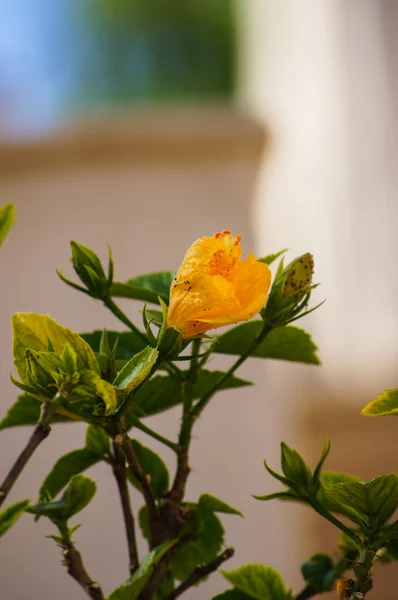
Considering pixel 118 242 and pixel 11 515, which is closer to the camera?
pixel 11 515

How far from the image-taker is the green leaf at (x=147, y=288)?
32cm

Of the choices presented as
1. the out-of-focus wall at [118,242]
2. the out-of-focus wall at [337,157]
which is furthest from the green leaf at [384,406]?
the out-of-focus wall at [337,157]

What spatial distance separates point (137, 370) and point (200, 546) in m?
0.14

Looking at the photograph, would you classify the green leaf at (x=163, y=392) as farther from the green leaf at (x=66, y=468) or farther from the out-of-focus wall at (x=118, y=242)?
the out-of-focus wall at (x=118, y=242)

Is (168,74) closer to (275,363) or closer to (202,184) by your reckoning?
(202,184)

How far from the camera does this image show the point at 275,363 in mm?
1718

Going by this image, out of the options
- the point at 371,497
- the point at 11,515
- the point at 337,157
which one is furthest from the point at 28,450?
the point at 337,157

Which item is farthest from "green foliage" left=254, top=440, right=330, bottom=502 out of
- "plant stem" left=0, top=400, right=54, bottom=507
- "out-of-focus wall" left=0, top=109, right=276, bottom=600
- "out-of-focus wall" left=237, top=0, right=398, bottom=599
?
"out-of-focus wall" left=237, top=0, right=398, bottom=599

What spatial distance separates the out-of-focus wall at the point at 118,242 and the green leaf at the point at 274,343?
0.88 metres

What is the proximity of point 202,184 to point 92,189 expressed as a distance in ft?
0.72

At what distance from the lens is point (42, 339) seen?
26cm

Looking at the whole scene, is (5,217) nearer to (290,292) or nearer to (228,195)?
(290,292)

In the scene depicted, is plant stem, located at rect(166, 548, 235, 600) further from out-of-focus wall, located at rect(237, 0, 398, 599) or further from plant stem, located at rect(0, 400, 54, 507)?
out-of-focus wall, located at rect(237, 0, 398, 599)

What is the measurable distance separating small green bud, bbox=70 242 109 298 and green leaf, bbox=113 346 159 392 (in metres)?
0.08
